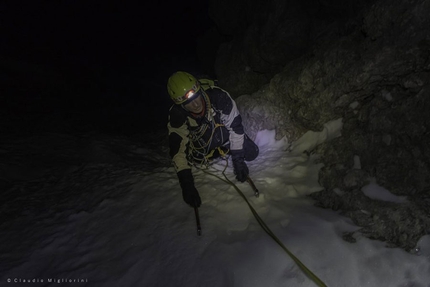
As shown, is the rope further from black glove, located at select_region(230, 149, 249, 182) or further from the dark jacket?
the dark jacket

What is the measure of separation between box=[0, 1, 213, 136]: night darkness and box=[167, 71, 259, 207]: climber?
5314 millimetres

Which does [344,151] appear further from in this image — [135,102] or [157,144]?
[135,102]

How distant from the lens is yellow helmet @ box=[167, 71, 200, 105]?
12.1 feet

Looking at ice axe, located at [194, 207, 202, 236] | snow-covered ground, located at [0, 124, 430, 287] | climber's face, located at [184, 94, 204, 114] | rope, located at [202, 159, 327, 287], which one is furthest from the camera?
climber's face, located at [184, 94, 204, 114]

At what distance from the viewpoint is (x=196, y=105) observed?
387cm

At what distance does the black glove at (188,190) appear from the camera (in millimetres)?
3479

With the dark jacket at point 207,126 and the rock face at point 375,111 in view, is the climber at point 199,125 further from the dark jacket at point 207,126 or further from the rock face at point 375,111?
the rock face at point 375,111

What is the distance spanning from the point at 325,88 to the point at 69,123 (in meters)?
7.92

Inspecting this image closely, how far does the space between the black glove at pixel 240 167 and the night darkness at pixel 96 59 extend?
591 centimetres

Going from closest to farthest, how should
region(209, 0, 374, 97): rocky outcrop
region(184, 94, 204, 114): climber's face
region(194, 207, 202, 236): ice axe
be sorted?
region(194, 207, 202, 236): ice axe < region(184, 94, 204, 114): climber's face < region(209, 0, 374, 97): rocky outcrop

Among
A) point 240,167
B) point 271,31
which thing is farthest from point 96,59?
point 240,167

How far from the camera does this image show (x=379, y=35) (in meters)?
3.58

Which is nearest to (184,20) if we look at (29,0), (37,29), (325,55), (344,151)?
(37,29)

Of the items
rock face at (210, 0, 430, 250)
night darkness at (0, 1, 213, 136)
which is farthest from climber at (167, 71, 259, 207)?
night darkness at (0, 1, 213, 136)
